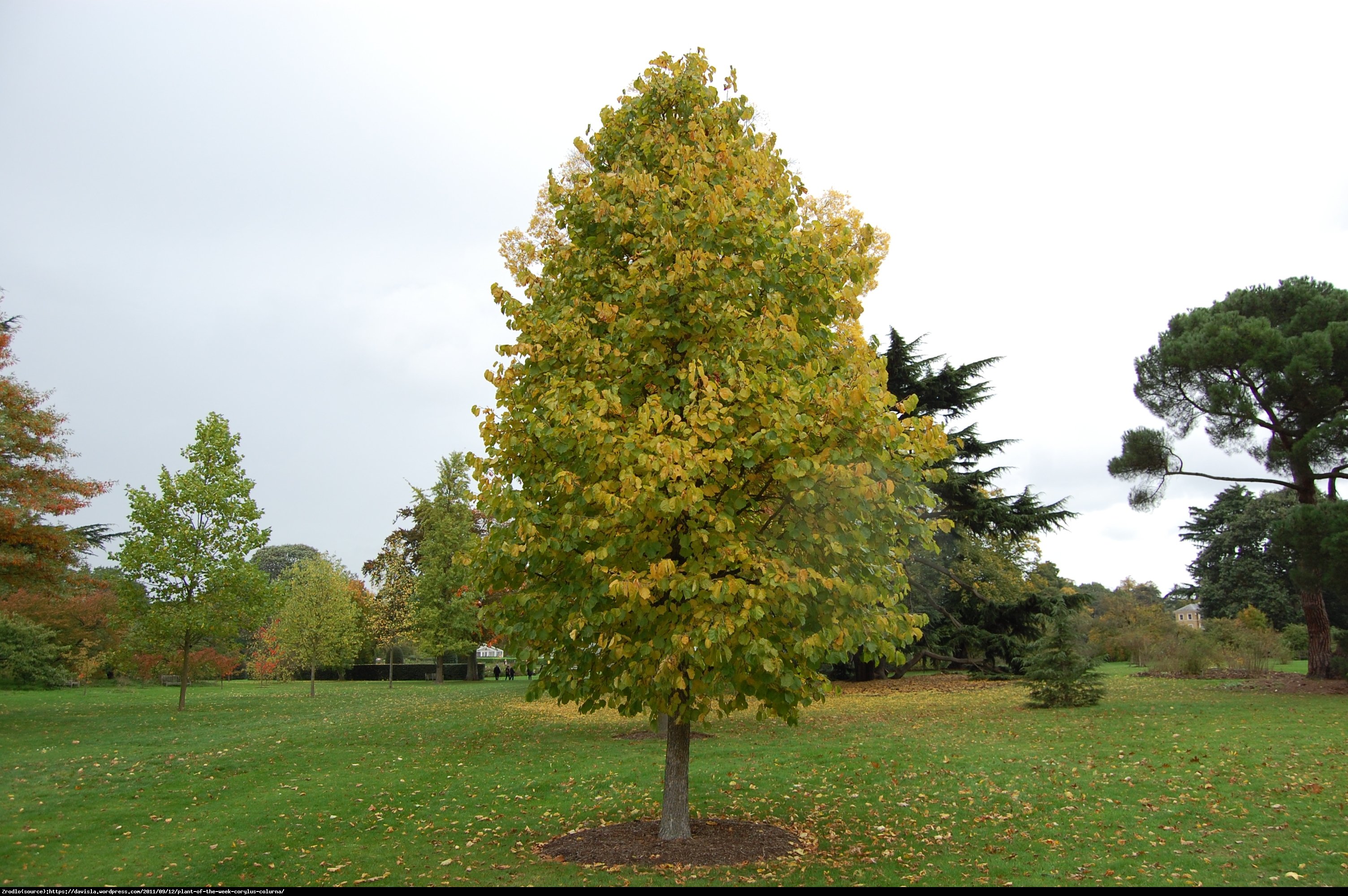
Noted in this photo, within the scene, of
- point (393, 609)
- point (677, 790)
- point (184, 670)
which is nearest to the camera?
point (677, 790)

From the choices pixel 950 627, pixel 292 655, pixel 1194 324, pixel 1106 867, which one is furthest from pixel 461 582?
pixel 1106 867

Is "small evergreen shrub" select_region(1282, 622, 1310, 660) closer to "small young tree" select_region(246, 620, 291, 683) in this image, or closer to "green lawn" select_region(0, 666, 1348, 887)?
"green lawn" select_region(0, 666, 1348, 887)

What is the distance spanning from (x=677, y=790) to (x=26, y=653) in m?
34.4

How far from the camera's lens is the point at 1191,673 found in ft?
82.8

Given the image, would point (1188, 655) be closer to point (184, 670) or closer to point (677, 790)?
point (677, 790)

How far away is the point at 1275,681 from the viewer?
862 inches

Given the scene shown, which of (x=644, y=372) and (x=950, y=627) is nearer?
(x=644, y=372)

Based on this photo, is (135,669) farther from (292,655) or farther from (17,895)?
(17,895)

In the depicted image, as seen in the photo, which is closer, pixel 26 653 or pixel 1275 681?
pixel 1275 681

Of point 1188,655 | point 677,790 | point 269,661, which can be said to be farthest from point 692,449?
point 269,661

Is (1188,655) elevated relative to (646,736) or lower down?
elevated

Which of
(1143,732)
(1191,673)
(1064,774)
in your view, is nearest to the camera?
(1064,774)

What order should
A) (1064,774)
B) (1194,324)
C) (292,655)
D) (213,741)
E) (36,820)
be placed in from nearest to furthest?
(36,820) < (1064,774) < (213,741) < (1194,324) < (292,655)

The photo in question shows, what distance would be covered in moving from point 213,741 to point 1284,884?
16491 millimetres
